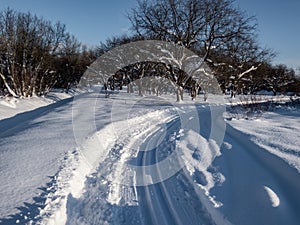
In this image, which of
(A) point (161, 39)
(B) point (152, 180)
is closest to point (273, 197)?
(B) point (152, 180)

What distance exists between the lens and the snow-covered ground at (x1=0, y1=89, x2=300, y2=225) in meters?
3.62

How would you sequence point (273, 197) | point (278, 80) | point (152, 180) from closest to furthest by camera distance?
point (273, 197) < point (152, 180) < point (278, 80)

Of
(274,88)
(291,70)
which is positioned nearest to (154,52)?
(274,88)

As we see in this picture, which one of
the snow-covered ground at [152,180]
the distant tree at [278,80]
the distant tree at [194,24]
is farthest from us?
the distant tree at [278,80]

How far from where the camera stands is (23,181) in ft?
14.7

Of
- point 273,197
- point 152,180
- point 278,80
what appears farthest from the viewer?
point 278,80

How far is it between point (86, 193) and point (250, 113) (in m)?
10.5

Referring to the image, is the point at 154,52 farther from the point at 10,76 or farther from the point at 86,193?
the point at 86,193

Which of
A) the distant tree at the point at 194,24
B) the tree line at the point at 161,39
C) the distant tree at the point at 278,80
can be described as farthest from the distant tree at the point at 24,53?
the distant tree at the point at 278,80

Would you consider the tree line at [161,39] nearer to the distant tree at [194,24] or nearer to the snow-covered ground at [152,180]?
the distant tree at [194,24]

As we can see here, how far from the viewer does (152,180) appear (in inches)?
195

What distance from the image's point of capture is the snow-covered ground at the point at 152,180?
3619 mm

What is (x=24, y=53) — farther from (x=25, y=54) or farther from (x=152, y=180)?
(x=152, y=180)

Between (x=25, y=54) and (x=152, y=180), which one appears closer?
(x=152, y=180)
